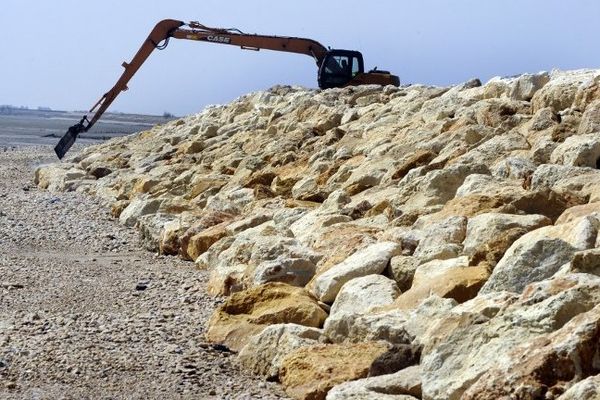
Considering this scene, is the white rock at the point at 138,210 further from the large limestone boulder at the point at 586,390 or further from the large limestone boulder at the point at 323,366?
the large limestone boulder at the point at 586,390

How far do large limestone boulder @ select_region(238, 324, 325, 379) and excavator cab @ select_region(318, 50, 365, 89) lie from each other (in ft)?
56.5

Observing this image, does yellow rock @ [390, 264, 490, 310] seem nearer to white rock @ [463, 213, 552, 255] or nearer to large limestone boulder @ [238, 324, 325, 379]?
white rock @ [463, 213, 552, 255]

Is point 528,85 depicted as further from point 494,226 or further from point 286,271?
point 494,226

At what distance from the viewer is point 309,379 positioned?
6.14 metres

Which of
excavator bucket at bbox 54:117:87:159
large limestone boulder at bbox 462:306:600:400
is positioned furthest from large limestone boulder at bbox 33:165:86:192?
large limestone boulder at bbox 462:306:600:400

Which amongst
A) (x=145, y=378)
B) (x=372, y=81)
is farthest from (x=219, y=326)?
(x=372, y=81)

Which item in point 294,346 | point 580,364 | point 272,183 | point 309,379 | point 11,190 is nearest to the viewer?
point 580,364

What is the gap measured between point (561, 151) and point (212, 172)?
29.0 ft

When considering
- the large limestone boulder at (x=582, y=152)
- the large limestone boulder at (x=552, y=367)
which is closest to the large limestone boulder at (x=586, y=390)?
the large limestone boulder at (x=552, y=367)

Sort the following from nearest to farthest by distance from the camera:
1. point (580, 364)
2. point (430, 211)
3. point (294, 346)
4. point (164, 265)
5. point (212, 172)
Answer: point (580, 364)
point (294, 346)
point (430, 211)
point (164, 265)
point (212, 172)

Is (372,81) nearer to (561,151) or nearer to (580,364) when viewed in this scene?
(561,151)

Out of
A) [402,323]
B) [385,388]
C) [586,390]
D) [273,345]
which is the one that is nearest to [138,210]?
[273,345]

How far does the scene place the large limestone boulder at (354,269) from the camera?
7.78 meters

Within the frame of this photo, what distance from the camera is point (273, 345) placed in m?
6.79
